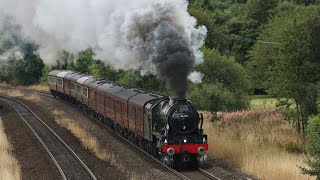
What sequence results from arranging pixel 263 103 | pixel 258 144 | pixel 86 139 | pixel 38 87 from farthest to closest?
pixel 38 87 → pixel 263 103 → pixel 86 139 → pixel 258 144

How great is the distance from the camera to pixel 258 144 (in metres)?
19.7

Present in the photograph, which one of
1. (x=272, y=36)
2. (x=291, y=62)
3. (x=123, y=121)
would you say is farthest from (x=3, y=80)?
(x=291, y=62)

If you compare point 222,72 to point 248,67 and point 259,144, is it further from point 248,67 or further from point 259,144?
point 248,67

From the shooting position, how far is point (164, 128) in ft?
57.1

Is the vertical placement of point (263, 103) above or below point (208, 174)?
above

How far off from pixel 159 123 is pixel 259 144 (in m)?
4.72

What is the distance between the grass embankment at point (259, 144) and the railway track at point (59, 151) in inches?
224

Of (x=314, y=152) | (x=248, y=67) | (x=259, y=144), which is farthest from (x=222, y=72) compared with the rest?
(x=314, y=152)

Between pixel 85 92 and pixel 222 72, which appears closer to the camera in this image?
pixel 222 72

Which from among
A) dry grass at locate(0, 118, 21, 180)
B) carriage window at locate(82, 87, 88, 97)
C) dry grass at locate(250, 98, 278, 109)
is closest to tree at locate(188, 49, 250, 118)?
dry grass at locate(250, 98, 278, 109)

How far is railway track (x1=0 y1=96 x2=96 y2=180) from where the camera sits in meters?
16.8

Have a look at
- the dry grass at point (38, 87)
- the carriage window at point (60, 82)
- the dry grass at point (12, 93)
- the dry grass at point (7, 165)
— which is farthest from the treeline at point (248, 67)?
the dry grass at point (7, 165)

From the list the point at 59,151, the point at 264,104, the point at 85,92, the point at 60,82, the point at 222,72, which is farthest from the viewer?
the point at 60,82

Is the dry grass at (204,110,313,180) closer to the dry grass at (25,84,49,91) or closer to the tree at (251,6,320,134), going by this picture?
the tree at (251,6,320,134)
